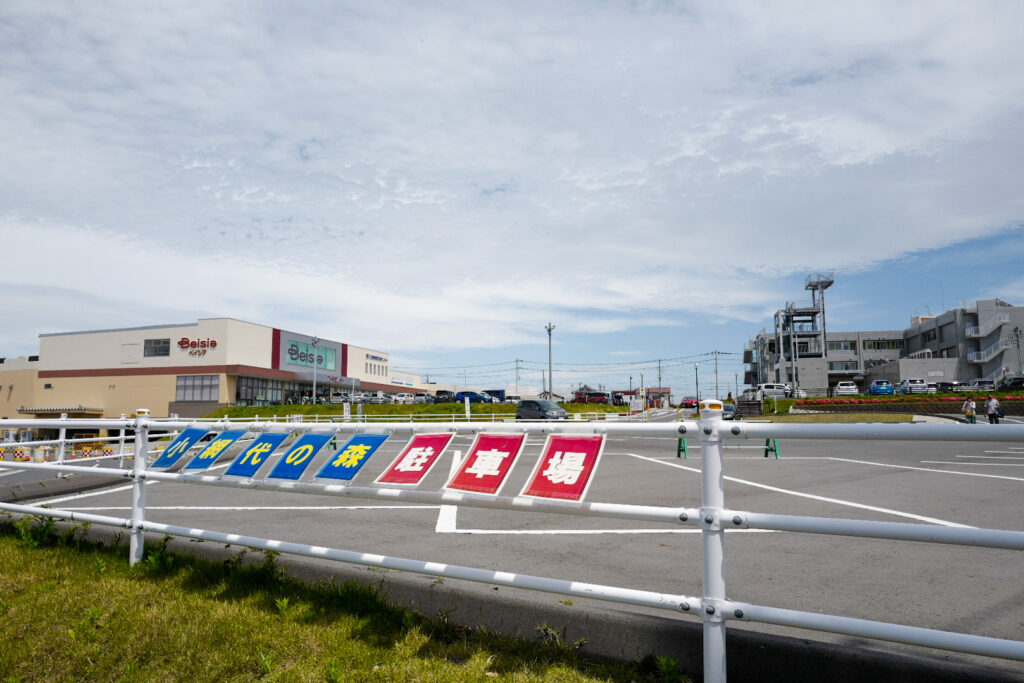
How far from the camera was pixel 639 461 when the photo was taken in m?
15.4

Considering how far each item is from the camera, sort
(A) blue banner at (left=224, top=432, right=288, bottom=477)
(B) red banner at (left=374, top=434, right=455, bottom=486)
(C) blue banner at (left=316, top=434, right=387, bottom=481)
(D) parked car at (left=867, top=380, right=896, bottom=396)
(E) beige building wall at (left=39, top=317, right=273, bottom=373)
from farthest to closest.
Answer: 1. (E) beige building wall at (left=39, top=317, right=273, bottom=373)
2. (D) parked car at (left=867, top=380, right=896, bottom=396)
3. (A) blue banner at (left=224, top=432, right=288, bottom=477)
4. (C) blue banner at (left=316, top=434, right=387, bottom=481)
5. (B) red banner at (left=374, top=434, right=455, bottom=486)

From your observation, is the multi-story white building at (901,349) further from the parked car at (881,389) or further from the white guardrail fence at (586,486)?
the white guardrail fence at (586,486)

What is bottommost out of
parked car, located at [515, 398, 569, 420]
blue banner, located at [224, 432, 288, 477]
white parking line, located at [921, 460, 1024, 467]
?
white parking line, located at [921, 460, 1024, 467]

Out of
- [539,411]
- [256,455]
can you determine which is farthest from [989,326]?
[256,455]

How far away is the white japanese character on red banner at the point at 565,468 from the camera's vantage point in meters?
3.37

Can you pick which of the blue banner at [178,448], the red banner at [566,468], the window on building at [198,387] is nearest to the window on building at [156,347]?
the window on building at [198,387]

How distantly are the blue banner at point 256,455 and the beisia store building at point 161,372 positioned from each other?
63130mm

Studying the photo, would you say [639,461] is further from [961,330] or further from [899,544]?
[961,330]

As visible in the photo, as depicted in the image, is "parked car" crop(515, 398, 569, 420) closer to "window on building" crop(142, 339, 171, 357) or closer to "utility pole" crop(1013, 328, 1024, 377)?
"window on building" crop(142, 339, 171, 357)

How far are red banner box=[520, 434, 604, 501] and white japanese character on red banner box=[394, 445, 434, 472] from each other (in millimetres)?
739

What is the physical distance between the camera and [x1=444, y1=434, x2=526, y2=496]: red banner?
356cm

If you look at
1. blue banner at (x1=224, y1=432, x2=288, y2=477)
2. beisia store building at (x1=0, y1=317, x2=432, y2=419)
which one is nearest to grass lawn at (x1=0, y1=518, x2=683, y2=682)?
blue banner at (x1=224, y1=432, x2=288, y2=477)

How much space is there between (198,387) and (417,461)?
70667 millimetres

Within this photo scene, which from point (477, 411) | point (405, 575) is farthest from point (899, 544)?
point (477, 411)
